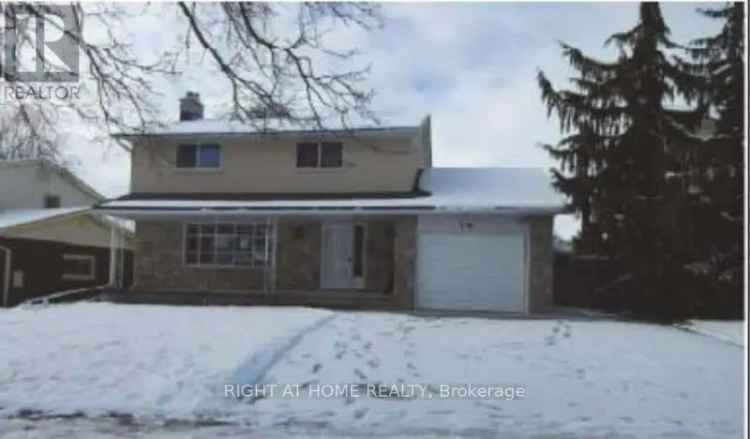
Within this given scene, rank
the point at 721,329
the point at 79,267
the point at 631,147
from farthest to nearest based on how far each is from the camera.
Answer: the point at 79,267
the point at 631,147
the point at 721,329

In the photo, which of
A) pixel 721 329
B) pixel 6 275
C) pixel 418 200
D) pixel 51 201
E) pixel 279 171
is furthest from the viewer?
pixel 51 201

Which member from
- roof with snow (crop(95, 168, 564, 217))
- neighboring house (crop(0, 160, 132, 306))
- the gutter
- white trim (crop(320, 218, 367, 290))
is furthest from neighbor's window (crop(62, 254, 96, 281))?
white trim (crop(320, 218, 367, 290))

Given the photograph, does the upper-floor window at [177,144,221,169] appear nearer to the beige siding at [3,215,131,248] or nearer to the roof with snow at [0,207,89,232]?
the roof with snow at [0,207,89,232]

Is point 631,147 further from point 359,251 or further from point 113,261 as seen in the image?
point 113,261

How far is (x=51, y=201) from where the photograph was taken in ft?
90.4

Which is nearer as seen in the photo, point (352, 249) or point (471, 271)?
point (471, 271)

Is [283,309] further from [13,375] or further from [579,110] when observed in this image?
[579,110]

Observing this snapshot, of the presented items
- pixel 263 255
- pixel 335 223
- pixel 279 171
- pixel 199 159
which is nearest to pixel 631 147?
pixel 335 223

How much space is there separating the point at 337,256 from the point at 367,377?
10.2 meters

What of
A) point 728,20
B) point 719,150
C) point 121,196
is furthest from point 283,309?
point 728,20

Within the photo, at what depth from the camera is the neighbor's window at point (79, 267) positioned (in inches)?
989

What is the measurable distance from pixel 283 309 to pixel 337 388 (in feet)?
24.2

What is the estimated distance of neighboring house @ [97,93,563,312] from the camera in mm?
16656

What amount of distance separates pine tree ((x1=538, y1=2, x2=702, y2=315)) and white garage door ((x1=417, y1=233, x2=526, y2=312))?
72.6 inches
